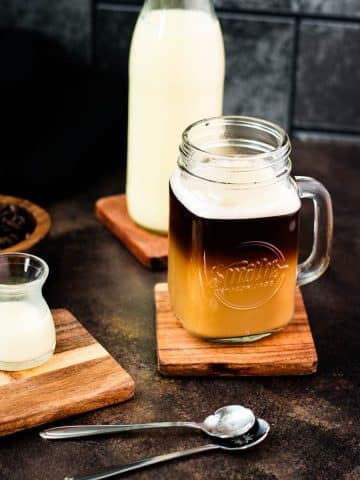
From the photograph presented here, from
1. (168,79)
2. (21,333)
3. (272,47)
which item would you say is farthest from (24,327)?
(272,47)

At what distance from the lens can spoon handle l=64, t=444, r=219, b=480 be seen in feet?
2.20

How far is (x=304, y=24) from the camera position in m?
1.42

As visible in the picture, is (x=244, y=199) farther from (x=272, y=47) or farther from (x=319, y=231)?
(x=272, y=47)

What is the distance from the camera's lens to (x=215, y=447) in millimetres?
708

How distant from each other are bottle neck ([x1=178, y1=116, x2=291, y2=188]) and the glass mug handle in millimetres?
44

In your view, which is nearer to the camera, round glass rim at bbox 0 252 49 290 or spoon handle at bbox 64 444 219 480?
spoon handle at bbox 64 444 219 480

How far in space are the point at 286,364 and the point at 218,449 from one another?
13 centimetres

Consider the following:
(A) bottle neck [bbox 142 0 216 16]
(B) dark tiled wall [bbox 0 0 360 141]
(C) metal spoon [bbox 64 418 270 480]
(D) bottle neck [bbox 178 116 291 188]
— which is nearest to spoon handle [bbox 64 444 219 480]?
(C) metal spoon [bbox 64 418 270 480]

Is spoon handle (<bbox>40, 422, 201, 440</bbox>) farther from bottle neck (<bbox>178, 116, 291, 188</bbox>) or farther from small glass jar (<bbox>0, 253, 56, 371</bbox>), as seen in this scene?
bottle neck (<bbox>178, 116, 291, 188</bbox>)


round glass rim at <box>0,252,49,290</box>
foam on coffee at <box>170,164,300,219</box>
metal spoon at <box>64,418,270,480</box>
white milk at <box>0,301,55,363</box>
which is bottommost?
metal spoon at <box>64,418,270,480</box>

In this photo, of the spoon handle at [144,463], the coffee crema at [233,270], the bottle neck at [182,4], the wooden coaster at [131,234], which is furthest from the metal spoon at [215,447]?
the bottle neck at [182,4]

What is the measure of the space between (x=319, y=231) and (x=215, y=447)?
0.27 metres

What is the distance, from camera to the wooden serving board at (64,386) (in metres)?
0.73

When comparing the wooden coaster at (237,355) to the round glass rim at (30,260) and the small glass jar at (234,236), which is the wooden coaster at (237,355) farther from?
the round glass rim at (30,260)
